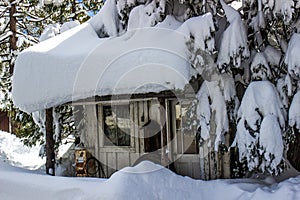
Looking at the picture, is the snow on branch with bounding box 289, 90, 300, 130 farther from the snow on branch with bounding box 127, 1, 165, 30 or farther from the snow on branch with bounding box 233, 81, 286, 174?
the snow on branch with bounding box 127, 1, 165, 30

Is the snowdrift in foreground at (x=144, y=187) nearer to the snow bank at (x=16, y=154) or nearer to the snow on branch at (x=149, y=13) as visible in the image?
the snow on branch at (x=149, y=13)

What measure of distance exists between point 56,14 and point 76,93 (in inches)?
358

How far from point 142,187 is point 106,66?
9.95 ft

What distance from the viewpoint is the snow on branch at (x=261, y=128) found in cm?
659

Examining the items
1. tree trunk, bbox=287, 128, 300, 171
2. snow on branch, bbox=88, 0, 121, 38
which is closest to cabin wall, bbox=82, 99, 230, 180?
tree trunk, bbox=287, 128, 300, 171

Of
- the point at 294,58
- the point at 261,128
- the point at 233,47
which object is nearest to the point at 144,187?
the point at 261,128

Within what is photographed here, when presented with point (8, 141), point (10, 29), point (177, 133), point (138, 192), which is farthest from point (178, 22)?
point (8, 141)

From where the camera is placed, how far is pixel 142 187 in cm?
602

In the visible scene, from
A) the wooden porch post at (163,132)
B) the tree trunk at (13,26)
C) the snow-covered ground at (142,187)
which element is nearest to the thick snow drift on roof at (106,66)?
the wooden porch post at (163,132)

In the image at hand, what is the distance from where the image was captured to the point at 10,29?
53.0ft

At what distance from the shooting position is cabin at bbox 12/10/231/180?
296 inches

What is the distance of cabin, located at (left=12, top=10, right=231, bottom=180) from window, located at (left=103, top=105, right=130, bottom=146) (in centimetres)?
3

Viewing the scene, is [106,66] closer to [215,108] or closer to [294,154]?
[215,108]

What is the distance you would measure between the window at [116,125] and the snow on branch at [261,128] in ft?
10.6
